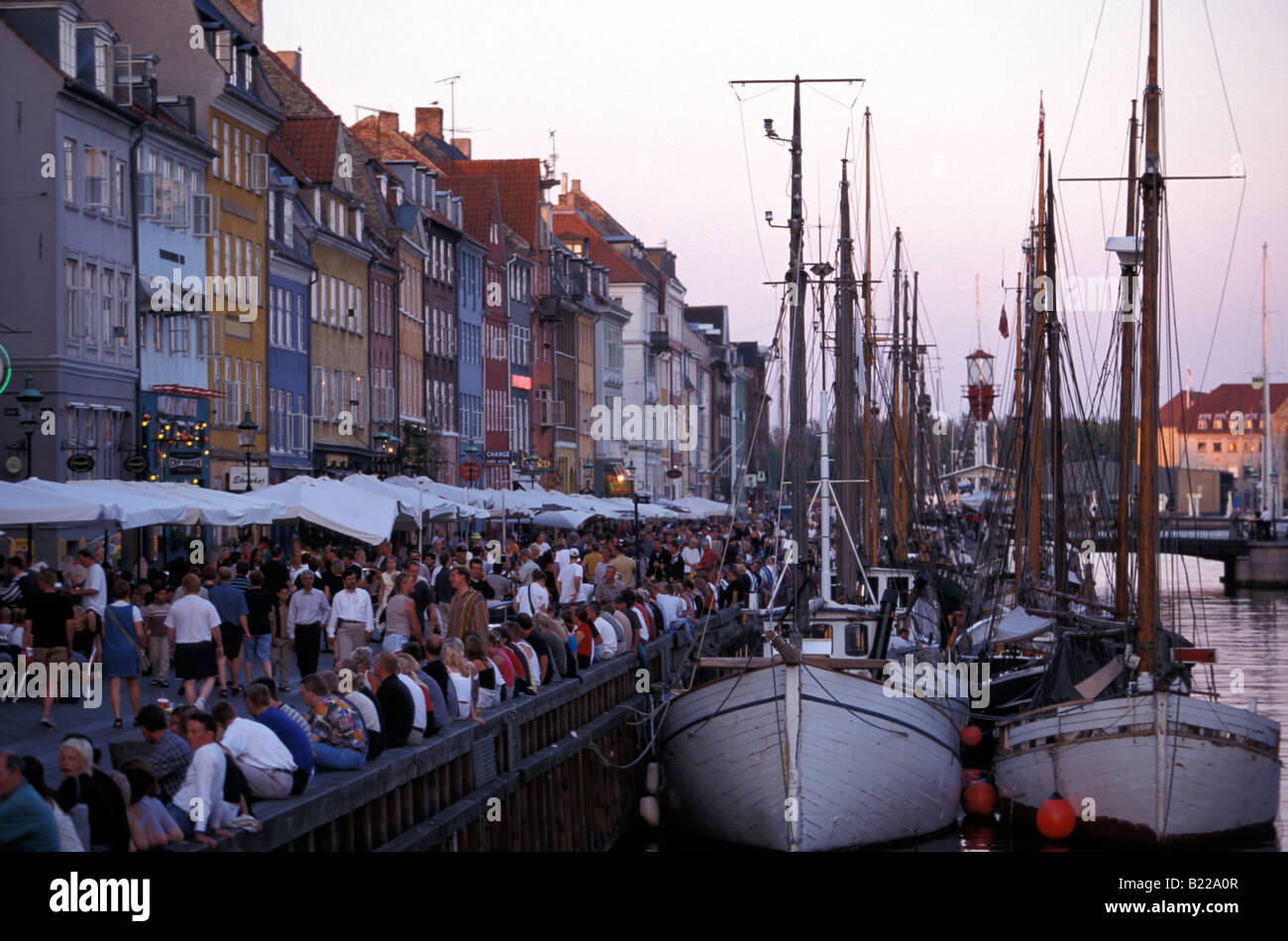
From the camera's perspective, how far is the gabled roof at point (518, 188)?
324ft

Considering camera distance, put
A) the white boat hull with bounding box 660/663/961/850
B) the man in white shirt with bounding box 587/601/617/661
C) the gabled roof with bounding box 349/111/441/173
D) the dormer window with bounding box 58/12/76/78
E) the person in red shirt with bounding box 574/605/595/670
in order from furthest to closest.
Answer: the gabled roof with bounding box 349/111/441/173 < the dormer window with bounding box 58/12/76/78 < the man in white shirt with bounding box 587/601/617/661 < the person in red shirt with bounding box 574/605/595/670 < the white boat hull with bounding box 660/663/961/850

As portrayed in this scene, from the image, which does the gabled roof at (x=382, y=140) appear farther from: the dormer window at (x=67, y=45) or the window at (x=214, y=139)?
the dormer window at (x=67, y=45)

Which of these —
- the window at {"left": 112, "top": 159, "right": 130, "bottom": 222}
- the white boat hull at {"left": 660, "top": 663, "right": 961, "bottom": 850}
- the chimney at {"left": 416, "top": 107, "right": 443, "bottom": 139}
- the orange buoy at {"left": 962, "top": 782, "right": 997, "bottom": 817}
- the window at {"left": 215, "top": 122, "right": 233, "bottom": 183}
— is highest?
the chimney at {"left": 416, "top": 107, "right": 443, "bottom": 139}

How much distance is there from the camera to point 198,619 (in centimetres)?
2156

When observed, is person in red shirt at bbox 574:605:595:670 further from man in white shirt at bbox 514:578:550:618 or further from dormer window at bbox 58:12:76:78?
dormer window at bbox 58:12:76:78

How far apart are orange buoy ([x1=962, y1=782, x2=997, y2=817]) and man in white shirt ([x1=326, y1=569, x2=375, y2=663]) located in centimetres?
802

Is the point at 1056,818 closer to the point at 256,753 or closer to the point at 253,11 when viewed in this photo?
the point at 256,753

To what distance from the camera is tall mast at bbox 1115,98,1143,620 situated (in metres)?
26.6

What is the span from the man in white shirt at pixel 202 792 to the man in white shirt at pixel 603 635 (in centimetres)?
1504

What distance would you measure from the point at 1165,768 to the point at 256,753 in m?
11.9

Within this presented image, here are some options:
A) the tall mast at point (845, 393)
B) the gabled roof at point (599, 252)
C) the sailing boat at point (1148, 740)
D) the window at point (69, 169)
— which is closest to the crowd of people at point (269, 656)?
the tall mast at point (845, 393)

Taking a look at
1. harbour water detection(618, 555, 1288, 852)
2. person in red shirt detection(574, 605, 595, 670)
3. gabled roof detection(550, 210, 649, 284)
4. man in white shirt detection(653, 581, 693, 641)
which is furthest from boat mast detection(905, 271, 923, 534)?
gabled roof detection(550, 210, 649, 284)

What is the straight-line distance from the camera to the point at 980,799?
1023 inches
